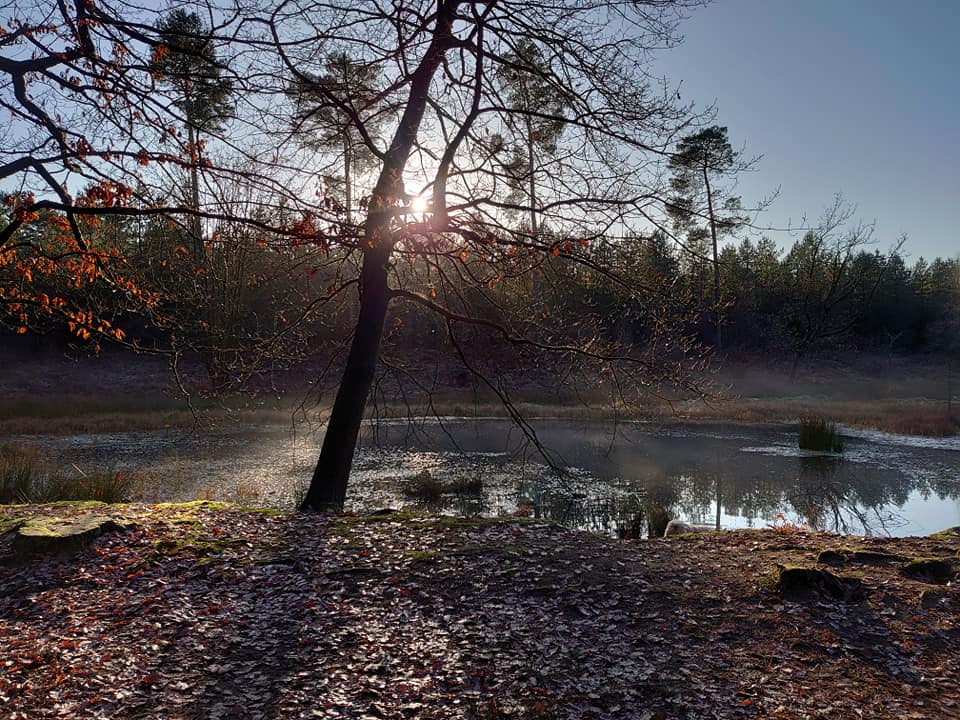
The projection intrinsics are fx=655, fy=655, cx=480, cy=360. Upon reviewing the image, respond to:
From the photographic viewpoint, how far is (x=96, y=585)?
181 inches

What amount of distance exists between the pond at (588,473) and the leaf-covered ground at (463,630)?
7.86ft

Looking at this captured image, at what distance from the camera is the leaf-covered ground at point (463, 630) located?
3.22 metres

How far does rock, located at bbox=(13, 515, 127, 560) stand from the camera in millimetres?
5074

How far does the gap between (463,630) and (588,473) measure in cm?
834

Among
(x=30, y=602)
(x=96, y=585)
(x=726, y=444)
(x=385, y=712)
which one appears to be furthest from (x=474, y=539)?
(x=726, y=444)

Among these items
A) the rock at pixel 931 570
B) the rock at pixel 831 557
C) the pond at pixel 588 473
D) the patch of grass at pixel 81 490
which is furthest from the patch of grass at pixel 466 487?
the rock at pixel 931 570

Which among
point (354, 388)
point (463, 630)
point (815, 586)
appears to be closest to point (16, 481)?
point (354, 388)

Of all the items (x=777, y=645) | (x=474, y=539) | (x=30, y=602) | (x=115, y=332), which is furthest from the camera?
(x=115, y=332)

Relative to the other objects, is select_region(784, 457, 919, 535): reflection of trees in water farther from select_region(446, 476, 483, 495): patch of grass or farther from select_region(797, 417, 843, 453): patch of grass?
select_region(446, 476, 483, 495): patch of grass

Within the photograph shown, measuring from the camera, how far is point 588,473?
12023 mm

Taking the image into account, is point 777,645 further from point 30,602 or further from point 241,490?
point 241,490

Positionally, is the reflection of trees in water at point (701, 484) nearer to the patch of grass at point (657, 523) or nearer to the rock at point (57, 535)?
the patch of grass at point (657, 523)

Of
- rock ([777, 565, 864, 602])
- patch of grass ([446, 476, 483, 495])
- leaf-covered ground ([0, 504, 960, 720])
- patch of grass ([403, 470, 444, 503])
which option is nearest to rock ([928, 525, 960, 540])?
leaf-covered ground ([0, 504, 960, 720])

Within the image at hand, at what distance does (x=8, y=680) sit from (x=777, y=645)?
161 inches
